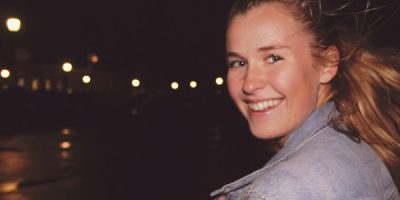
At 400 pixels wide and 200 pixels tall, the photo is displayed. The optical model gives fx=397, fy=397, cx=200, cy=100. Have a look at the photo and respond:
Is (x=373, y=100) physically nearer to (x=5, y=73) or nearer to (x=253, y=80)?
(x=253, y=80)

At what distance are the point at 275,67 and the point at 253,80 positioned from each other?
124 millimetres

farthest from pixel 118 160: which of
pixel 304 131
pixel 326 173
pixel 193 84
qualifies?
pixel 193 84

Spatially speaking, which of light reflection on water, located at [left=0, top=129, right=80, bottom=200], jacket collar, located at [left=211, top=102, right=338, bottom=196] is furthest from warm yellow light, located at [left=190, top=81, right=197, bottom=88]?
jacket collar, located at [left=211, top=102, right=338, bottom=196]

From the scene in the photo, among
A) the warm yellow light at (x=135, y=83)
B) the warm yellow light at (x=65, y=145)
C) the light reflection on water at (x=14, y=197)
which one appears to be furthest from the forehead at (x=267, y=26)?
the warm yellow light at (x=135, y=83)

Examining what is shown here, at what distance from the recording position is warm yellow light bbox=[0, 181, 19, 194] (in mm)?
7742

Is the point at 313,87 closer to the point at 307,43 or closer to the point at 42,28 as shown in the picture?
the point at 307,43

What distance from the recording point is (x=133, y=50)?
131ft

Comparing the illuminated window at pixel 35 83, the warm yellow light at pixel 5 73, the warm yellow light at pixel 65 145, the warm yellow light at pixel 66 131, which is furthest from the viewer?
the illuminated window at pixel 35 83

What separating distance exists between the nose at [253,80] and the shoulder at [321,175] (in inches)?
15.0

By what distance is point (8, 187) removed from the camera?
7941 millimetres

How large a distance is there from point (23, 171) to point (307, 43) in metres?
9.28

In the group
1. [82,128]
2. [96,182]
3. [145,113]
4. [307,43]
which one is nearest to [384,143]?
[307,43]

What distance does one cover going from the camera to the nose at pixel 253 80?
1719 millimetres

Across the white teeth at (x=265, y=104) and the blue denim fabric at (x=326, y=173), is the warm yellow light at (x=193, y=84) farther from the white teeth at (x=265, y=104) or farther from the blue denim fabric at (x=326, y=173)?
the blue denim fabric at (x=326, y=173)
